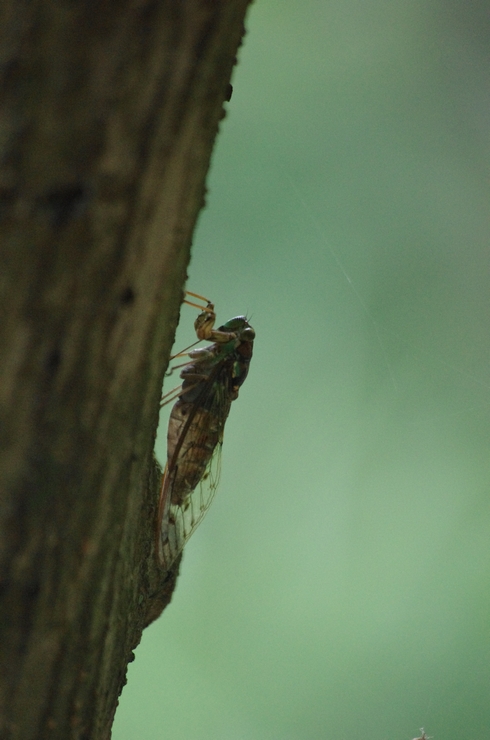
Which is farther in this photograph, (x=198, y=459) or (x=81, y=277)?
(x=198, y=459)

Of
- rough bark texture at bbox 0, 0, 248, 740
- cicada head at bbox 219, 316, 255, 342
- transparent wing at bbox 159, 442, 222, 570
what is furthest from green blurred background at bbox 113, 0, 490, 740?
rough bark texture at bbox 0, 0, 248, 740

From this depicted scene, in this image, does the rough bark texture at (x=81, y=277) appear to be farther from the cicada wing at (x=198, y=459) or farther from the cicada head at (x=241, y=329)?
the cicada head at (x=241, y=329)

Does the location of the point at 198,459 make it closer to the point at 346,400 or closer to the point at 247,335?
the point at 247,335

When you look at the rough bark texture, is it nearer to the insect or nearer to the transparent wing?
the transparent wing

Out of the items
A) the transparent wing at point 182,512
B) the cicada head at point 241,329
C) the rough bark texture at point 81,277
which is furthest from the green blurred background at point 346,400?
the rough bark texture at point 81,277

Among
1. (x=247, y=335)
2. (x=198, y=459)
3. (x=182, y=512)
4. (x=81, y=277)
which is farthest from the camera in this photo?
(x=247, y=335)

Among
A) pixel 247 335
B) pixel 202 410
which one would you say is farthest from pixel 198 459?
pixel 247 335
